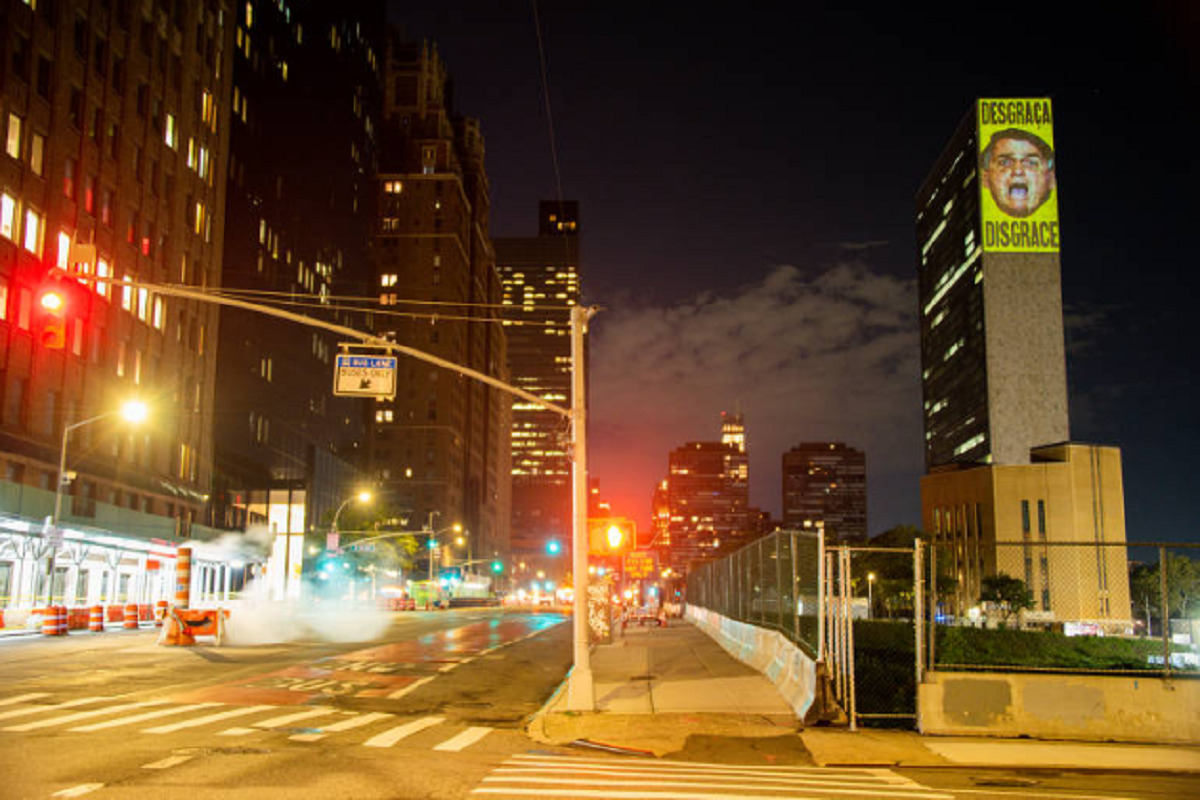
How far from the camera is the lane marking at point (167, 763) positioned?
10672mm

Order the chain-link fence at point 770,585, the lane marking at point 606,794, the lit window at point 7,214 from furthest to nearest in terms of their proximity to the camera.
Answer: the lit window at point 7,214 → the chain-link fence at point 770,585 → the lane marking at point 606,794

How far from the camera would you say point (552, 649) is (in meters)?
33.3

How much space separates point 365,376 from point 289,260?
85888 mm

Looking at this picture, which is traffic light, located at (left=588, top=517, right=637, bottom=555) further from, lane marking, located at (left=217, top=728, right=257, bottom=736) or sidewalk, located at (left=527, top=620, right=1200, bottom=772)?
lane marking, located at (left=217, top=728, right=257, bottom=736)

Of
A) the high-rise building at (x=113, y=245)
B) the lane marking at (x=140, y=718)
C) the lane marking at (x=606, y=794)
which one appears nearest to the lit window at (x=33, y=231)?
the high-rise building at (x=113, y=245)

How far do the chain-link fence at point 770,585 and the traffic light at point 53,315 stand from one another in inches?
470

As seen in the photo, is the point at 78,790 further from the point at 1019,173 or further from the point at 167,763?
the point at 1019,173

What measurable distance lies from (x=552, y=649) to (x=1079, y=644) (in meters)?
29.0

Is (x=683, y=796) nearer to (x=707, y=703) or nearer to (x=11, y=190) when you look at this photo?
(x=707, y=703)

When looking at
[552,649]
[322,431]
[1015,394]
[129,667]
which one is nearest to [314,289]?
[322,431]

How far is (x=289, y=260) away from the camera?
3920 inches

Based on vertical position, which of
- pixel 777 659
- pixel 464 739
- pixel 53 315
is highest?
pixel 53 315

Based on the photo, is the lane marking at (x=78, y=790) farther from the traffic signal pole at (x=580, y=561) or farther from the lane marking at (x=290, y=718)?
the traffic signal pole at (x=580, y=561)

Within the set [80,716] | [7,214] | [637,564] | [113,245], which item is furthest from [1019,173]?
[80,716]
